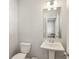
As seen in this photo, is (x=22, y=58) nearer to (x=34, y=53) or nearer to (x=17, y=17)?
(x=34, y=53)

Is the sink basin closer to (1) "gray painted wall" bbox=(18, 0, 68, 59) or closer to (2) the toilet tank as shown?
(1) "gray painted wall" bbox=(18, 0, 68, 59)

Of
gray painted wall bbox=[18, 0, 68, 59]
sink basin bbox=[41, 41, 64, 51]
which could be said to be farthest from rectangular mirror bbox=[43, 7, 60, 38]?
sink basin bbox=[41, 41, 64, 51]

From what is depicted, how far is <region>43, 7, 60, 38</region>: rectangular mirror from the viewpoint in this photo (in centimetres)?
282

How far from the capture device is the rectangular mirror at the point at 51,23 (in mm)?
2820

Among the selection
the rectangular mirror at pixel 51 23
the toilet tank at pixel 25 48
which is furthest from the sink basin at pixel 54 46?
the toilet tank at pixel 25 48

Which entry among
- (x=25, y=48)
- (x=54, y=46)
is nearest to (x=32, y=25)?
(x=25, y=48)

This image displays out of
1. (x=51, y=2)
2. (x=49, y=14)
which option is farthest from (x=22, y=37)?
(x=51, y=2)

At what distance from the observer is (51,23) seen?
287cm

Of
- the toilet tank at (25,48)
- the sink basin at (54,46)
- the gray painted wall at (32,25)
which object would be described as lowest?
the toilet tank at (25,48)

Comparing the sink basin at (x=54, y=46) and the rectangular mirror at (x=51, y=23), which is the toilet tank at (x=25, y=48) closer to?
the sink basin at (x=54, y=46)

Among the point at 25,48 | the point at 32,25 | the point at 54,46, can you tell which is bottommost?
the point at 25,48

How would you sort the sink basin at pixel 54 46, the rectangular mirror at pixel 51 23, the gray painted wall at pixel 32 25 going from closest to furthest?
the sink basin at pixel 54 46, the rectangular mirror at pixel 51 23, the gray painted wall at pixel 32 25

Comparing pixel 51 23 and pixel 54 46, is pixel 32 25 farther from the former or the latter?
pixel 54 46
